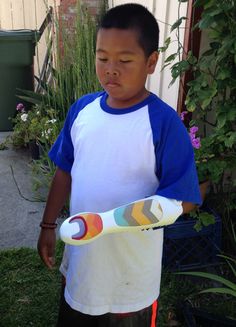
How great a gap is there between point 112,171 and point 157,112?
0.23 meters

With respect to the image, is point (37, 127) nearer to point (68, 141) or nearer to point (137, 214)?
point (68, 141)

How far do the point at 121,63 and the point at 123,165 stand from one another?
30cm

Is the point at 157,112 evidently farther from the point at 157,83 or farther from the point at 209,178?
the point at 157,83

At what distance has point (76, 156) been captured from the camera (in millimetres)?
1441

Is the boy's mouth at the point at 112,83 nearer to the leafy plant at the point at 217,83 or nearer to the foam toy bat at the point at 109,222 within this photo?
the foam toy bat at the point at 109,222

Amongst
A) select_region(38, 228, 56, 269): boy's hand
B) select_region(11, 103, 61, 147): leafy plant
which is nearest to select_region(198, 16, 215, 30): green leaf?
select_region(38, 228, 56, 269): boy's hand

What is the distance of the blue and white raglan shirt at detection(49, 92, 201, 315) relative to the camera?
4.23 ft

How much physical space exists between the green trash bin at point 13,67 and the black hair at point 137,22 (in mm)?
4190

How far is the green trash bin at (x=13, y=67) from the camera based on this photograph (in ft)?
17.3

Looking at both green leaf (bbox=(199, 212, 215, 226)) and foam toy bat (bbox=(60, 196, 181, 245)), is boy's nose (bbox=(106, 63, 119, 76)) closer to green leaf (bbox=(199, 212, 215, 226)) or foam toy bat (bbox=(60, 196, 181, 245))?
foam toy bat (bbox=(60, 196, 181, 245))

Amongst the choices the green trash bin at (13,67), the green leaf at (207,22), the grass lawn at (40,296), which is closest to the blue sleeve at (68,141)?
the green leaf at (207,22)

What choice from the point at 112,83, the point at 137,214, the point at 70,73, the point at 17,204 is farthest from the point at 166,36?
the point at 137,214

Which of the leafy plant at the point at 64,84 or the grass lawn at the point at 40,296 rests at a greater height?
the leafy plant at the point at 64,84

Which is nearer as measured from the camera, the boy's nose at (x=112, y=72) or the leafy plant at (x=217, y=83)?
the boy's nose at (x=112, y=72)
